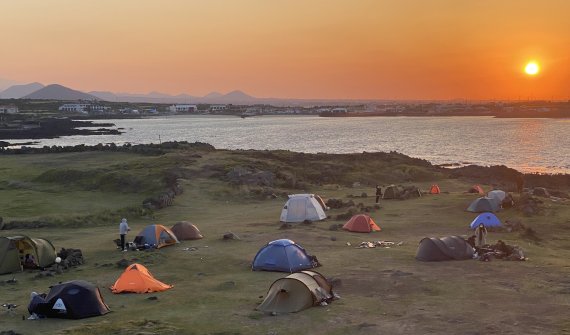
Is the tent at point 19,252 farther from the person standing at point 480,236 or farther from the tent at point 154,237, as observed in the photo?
the person standing at point 480,236

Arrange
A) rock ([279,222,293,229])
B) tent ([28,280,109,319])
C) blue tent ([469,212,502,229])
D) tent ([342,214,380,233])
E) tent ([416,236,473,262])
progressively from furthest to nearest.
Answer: rock ([279,222,293,229]), tent ([342,214,380,233]), blue tent ([469,212,502,229]), tent ([416,236,473,262]), tent ([28,280,109,319])

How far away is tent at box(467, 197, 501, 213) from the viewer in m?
36.0

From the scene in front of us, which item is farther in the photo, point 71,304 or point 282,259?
point 282,259

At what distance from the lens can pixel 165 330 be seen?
1569 centimetres

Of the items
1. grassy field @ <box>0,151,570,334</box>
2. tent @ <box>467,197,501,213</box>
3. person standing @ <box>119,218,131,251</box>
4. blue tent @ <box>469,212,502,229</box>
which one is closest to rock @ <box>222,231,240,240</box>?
grassy field @ <box>0,151,570,334</box>

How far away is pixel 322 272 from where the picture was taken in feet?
74.1

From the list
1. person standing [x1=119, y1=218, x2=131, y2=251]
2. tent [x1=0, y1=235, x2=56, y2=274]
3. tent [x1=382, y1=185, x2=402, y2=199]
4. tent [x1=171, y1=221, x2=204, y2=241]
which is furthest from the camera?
tent [x1=382, y1=185, x2=402, y2=199]

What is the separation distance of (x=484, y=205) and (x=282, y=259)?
18347 mm

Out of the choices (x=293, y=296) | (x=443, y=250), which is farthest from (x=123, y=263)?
(x=443, y=250)

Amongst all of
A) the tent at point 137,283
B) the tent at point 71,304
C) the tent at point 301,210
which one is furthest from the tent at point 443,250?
the tent at point 71,304

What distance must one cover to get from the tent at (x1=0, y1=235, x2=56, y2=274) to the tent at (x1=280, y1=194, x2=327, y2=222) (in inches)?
572

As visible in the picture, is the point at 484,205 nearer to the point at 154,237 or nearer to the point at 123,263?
the point at 154,237

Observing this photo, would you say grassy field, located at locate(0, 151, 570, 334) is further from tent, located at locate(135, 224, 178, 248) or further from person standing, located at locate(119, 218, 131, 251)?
tent, located at locate(135, 224, 178, 248)

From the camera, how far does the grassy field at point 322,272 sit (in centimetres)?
1622
